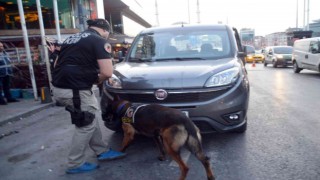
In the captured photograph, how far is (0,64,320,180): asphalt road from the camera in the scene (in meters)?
3.66

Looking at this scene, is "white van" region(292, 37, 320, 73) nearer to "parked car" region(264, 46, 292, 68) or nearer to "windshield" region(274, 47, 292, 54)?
"parked car" region(264, 46, 292, 68)

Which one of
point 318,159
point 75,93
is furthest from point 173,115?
point 318,159

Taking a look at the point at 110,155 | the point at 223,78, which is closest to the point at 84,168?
the point at 110,155

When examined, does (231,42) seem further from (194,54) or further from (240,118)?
(240,118)

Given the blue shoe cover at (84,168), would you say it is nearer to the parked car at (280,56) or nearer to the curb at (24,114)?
the curb at (24,114)

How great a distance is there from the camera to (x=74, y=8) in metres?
20.4

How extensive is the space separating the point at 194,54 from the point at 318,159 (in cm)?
245

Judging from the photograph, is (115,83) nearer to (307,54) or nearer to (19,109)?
(19,109)

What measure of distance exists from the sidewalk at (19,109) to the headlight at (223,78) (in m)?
4.88

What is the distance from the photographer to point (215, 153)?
4.27 metres

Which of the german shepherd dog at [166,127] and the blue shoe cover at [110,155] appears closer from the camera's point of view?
the german shepherd dog at [166,127]

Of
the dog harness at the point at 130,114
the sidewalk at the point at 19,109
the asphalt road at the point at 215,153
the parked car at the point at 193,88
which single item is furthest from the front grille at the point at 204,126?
the sidewalk at the point at 19,109

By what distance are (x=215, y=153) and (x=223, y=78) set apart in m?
1.01

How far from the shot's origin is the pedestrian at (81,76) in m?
3.64
